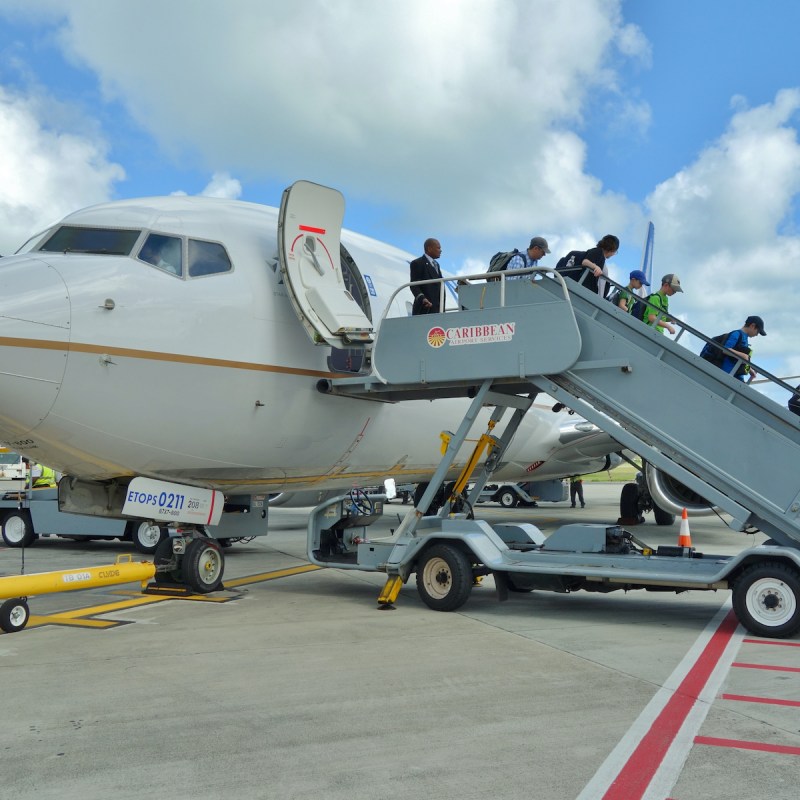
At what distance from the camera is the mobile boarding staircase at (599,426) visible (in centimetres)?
750

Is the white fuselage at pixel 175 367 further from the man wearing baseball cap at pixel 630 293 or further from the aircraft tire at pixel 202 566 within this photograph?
the man wearing baseball cap at pixel 630 293

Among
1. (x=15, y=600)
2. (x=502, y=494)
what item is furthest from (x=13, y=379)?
(x=502, y=494)

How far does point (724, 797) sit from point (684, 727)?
1.04 meters

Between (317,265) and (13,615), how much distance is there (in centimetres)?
460

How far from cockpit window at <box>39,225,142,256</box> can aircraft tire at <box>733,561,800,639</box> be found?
660 centimetres

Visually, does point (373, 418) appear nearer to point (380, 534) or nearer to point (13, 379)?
point (13, 379)

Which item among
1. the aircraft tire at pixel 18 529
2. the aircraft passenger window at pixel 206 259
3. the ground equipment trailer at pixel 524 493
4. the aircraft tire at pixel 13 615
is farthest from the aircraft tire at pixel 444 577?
the ground equipment trailer at pixel 524 493

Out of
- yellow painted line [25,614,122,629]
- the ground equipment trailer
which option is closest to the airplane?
yellow painted line [25,614,122,629]

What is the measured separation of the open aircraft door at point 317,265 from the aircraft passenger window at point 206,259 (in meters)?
0.60

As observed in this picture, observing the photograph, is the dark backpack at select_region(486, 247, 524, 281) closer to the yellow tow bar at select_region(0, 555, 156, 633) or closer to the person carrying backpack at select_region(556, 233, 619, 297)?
the person carrying backpack at select_region(556, 233, 619, 297)

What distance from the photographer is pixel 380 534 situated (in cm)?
1939

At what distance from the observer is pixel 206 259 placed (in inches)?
335

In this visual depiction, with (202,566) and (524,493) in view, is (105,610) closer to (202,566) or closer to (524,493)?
(202,566)

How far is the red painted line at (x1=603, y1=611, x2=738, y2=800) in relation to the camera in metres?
3.82
